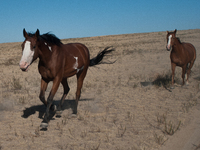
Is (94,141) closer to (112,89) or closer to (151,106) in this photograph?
(151,106)

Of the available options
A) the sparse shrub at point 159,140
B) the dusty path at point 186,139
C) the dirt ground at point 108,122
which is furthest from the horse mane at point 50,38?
the dusty path at point 186,139

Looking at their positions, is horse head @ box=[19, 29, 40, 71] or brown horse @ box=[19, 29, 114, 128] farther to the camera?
brown horse @ box=[19, 29, 114, 128]

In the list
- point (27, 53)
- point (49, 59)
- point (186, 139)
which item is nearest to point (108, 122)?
point (186, 139)

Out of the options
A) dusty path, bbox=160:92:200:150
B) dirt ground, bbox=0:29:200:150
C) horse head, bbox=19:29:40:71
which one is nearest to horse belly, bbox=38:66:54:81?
horse head, bbox=19:29:40:71

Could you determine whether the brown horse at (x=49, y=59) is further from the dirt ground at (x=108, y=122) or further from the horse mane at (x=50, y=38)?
the dirt ground at (x=108, y=122)

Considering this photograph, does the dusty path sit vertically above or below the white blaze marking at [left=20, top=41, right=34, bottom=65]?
below

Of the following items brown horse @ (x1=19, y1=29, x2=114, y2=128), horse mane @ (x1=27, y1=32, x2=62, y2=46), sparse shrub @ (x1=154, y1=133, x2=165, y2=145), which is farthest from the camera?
horse mane @ (x1=27, y1=32, x2=62, y2=46)

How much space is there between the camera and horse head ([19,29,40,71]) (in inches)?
149

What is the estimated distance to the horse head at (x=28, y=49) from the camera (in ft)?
12.4

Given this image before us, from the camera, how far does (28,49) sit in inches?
154

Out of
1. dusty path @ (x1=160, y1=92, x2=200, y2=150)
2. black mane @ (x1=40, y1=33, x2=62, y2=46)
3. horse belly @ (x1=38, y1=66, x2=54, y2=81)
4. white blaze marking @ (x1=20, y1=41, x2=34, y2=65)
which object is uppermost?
black mane @ (x1=40, y1=33, x2=62, y2=46)

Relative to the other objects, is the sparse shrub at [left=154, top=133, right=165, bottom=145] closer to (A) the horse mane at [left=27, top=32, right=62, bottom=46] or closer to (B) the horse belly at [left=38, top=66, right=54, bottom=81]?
(B) the horse belly at [left=38, top=66, right=54, bottom=81]

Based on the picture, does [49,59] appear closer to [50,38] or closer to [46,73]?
[46,73]

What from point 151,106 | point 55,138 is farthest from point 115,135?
point 151,106
